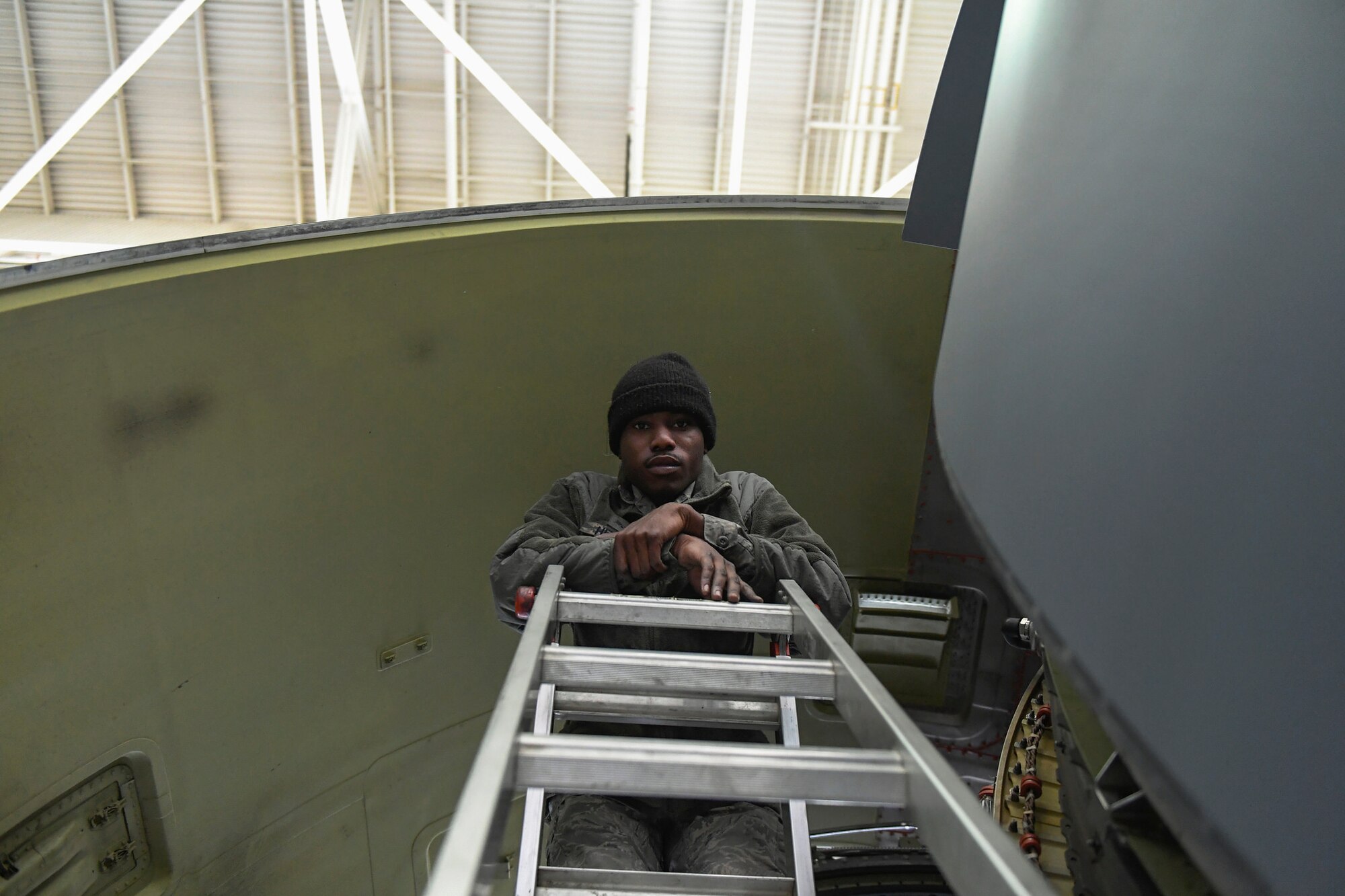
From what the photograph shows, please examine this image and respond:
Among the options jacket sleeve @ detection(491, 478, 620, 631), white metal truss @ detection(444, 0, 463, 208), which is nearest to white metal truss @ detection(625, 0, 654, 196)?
white metal truss @ detection(444, 0, 463, 208)

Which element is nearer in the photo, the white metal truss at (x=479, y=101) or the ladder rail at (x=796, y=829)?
the ladder rail at (x=796, y=829)

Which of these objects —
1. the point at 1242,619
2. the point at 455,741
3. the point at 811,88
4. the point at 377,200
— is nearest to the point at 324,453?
Answer: the point at 455,741

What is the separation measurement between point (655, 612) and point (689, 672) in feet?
0.84

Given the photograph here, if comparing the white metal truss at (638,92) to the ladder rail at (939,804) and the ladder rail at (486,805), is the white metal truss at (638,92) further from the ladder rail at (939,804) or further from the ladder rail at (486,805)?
the ladder rail at (486,805)

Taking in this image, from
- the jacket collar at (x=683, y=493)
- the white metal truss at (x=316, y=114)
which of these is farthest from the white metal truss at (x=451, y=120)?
the jacket collar at (x=683, y=493)

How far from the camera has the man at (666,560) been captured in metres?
1.63

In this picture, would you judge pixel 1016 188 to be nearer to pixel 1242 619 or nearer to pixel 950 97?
pixel 1242 619

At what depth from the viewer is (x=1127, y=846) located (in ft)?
4.36

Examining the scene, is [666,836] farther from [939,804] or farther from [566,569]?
[939,804]

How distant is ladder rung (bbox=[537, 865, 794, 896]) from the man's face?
0.92m

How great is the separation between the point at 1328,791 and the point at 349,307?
93.3 inches

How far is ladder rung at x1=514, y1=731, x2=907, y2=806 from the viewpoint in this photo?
998 mm

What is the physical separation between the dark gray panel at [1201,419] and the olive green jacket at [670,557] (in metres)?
1.14

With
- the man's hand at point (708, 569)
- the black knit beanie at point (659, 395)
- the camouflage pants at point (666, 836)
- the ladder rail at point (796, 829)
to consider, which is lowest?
the camouflage pants at point (666, 836)
